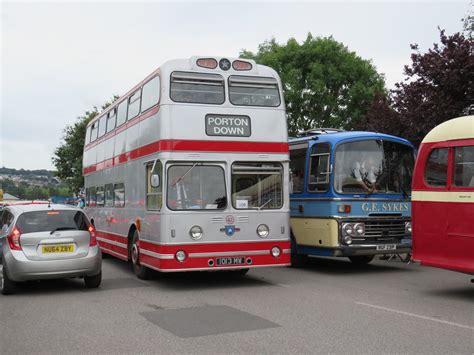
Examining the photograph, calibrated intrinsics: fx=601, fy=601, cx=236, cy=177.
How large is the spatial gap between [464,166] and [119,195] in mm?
7900

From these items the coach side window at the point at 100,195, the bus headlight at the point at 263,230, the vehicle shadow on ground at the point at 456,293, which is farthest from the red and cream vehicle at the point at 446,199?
the coach side window at the point at 100,195

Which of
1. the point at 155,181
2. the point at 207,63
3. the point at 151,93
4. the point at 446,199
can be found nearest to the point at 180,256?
the point at 155,181

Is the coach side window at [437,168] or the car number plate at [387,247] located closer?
the coach side window at [437,168]

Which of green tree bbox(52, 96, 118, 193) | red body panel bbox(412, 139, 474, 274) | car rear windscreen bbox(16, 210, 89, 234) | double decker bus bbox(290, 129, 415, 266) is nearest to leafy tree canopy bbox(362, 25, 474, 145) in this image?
double decker bus bbox(290, 129, 415, 266)

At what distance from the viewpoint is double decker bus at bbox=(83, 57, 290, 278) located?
10617mm

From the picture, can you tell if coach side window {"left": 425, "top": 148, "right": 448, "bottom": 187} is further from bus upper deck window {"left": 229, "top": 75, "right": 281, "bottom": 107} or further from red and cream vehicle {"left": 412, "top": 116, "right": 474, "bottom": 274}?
bus upper deck window {"left": 229, "top": 75, "right": 281, "bottom": 107}

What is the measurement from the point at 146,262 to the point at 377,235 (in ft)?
16.2

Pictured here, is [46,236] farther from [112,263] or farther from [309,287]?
[112,263]

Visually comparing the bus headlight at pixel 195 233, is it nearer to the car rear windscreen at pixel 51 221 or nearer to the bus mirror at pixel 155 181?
the bus mirror at pixel 155 181

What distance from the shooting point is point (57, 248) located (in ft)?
33.5

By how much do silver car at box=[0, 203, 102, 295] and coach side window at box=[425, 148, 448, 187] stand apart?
5.89 metres

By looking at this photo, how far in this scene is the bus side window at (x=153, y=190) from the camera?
10711mm

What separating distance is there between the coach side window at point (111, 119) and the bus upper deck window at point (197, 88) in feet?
15.4

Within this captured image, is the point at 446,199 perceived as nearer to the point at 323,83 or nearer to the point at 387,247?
the point at 387,247
